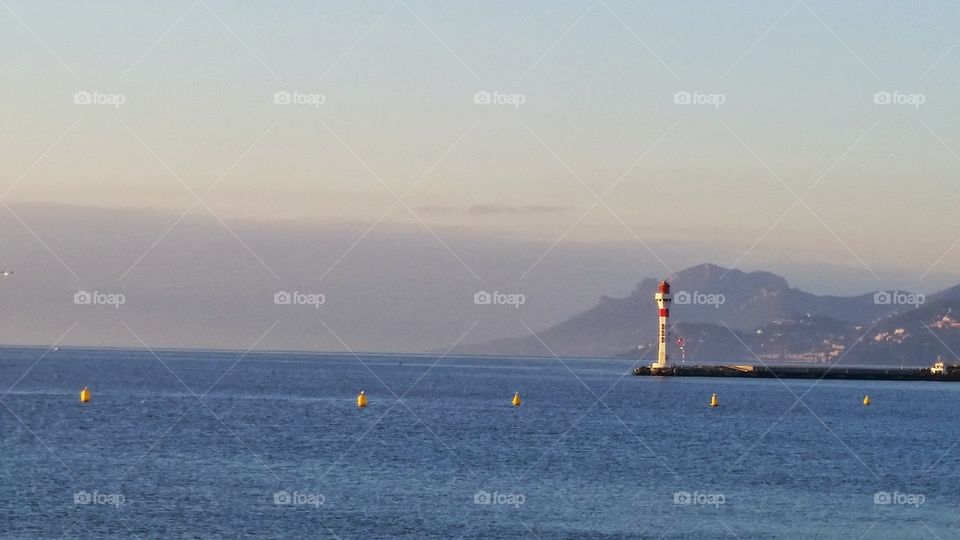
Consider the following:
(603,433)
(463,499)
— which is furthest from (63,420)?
(463,499)

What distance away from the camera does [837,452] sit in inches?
3369

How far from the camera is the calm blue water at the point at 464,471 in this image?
2035 inches

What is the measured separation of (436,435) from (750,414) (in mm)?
44317

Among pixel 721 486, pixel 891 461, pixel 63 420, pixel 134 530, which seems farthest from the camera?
pixel 63 420

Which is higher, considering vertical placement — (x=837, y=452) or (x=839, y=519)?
(x=837, y=452)

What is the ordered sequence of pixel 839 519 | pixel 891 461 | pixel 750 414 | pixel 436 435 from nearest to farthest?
pixel 839 519 < pixel 891 461 < pixel 436 435 < pixel 750 414

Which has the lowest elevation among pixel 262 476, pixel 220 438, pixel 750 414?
pixel 262 476

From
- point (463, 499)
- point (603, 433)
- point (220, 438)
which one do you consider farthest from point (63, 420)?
point (463, 499)

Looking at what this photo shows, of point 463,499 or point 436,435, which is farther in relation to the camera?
point 436,435

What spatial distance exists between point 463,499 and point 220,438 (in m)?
31.1

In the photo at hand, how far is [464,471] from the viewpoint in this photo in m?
68.4

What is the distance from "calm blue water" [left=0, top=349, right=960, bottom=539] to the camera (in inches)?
2035

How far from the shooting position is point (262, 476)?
65062 mm

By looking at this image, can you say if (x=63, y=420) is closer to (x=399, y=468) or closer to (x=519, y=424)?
(x=519, y=424)
